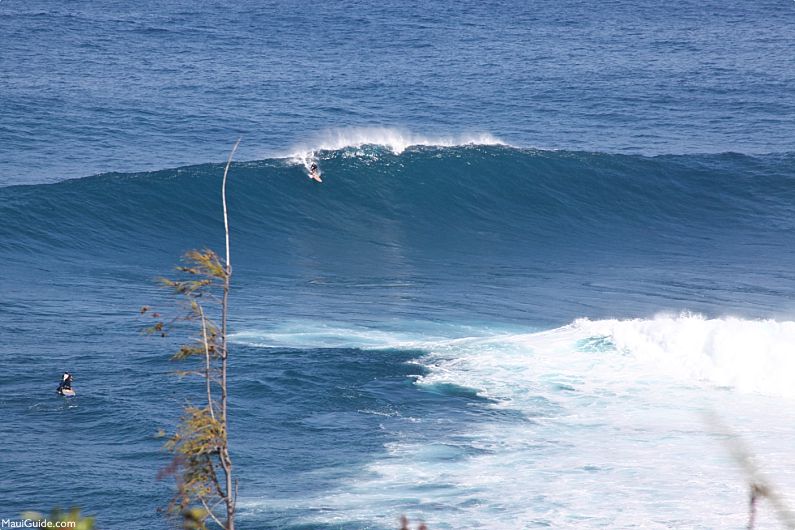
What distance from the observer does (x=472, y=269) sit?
32031mm

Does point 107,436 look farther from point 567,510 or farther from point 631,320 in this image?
point 631,320

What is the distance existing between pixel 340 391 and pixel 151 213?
1663 centimetres

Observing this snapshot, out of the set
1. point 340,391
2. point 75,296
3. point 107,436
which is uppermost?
point 75,296

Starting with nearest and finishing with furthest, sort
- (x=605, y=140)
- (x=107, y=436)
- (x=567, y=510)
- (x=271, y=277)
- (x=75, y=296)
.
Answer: (x=567, y=510) → (x=107, y=436) → (x=75, y=296) → (x=271, y=277) → (x=605, y=140)

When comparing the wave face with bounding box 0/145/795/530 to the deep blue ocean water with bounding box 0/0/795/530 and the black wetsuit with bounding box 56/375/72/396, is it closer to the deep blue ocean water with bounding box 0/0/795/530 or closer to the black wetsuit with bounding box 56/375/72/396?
the deep blue ocean water with bounding box 0/0/795/530

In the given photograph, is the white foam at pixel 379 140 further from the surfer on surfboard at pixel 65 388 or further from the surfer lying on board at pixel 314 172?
the surfer on surfboard at pixel 65 388

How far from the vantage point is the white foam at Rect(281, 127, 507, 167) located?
42.1 m

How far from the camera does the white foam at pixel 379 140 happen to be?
138ft

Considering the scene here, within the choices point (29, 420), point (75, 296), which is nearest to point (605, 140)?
point (75, 296)

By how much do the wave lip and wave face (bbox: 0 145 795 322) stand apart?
0.69 meters

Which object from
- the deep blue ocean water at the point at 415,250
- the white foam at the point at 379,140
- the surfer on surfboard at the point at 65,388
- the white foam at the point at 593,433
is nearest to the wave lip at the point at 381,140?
the white foam at the point at 379,140

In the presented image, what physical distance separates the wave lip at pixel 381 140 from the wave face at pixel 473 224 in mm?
686

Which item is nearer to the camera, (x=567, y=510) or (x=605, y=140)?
(x=567, y=510)

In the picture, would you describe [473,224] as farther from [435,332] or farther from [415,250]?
[435,332]
